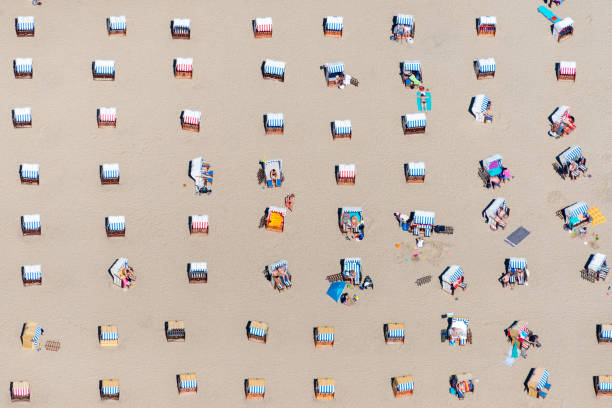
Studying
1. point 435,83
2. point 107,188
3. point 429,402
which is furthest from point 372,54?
point 429,402

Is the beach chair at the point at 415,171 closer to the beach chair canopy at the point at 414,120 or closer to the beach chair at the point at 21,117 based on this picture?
the beach chair canopy at the point at 414,120

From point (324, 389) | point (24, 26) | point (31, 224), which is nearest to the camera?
point (324, 389)

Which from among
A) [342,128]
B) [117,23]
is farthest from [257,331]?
[117,23]

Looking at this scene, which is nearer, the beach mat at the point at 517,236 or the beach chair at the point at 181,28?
the beach mat at the point at 517,236

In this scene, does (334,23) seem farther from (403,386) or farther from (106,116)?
(403,386)

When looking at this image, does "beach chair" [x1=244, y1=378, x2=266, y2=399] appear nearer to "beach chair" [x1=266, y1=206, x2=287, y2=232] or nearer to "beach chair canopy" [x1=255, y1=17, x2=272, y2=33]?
"beach chair" [x1=266, y1=206, x2=287, y2=232]

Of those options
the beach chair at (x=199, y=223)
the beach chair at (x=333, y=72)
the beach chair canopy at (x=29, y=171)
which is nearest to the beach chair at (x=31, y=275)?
the beach chair canopy at (x=29, y=171)

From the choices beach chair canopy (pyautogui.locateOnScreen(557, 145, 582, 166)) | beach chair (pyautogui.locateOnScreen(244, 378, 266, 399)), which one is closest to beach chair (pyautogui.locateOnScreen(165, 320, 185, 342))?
beach chair (pyautogui.locateOnScreen(244, 378, 266, 399))
